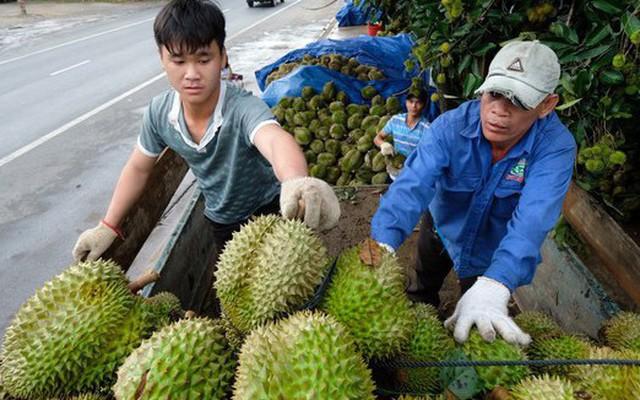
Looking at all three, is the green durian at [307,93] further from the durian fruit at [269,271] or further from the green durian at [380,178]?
the durian fruit at [269,271]

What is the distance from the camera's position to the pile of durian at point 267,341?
1254 millimetres

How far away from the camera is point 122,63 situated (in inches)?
525

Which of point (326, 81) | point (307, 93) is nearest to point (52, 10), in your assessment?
point (326, 81)

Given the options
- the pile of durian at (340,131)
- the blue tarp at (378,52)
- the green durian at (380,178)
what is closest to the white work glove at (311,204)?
the pile of durian at (340,131)

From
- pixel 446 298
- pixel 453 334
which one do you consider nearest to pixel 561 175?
pixel 453 334

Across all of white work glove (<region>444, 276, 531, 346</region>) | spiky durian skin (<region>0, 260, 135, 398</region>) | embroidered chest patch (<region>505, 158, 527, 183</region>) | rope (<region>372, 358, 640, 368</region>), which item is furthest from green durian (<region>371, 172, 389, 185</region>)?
spiky durian skin (<region>0, 260, 135, 398</region>)

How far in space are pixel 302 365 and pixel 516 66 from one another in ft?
4.92

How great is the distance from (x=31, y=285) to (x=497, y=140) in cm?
439

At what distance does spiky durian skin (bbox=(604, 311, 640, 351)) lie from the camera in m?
1.73

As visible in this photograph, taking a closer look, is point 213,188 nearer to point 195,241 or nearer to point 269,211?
point 269,211

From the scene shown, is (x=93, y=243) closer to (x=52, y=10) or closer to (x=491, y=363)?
(x=491, y=363)

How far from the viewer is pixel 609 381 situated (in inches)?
55.6

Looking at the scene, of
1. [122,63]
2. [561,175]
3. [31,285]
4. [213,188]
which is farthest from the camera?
[122,63]

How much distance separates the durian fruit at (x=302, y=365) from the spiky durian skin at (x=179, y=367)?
9 cm
